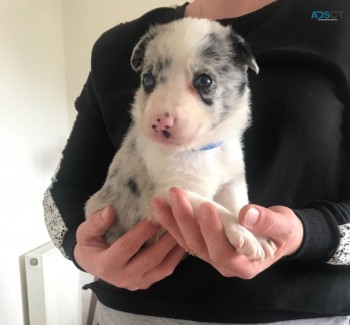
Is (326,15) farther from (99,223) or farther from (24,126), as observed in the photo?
(24,126)

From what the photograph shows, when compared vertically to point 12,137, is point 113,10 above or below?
above

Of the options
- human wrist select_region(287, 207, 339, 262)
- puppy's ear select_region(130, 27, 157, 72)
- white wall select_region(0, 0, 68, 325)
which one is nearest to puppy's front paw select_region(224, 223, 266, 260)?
human wrist select_region(287, 207, 339, 262)

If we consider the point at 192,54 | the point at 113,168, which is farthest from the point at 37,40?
the point at 192,54

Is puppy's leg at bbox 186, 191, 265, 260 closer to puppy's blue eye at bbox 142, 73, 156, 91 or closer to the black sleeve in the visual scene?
puppy's blue eye at bbox 142, 73, 156, 91

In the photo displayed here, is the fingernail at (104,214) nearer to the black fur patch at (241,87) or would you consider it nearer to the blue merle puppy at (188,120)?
the blue merle puppy at (188,120)

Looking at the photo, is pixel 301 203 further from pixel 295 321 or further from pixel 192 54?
pixel 192 54
